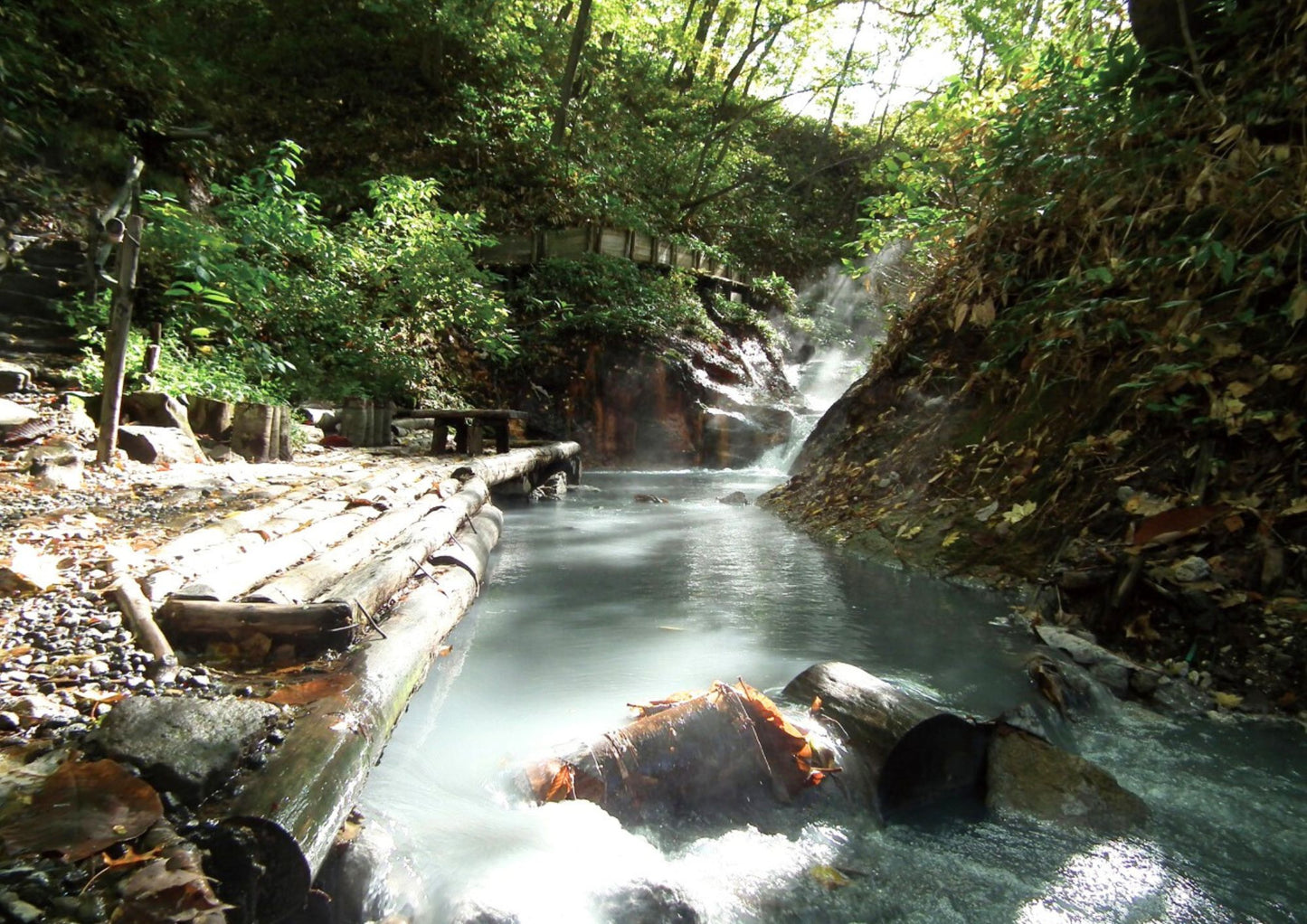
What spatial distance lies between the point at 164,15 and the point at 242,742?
19.0 m

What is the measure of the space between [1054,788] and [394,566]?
2.49 m

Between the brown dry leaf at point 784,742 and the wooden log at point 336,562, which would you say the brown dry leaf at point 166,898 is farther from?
the brown dry leaf at point 784,742

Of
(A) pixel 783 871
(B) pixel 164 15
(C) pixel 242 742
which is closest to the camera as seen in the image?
(C) pixel 242 742

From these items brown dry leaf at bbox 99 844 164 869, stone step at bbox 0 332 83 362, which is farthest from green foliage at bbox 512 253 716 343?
brown dry leaf at bbox 99 844 164 869

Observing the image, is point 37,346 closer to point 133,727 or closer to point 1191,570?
point 133,727

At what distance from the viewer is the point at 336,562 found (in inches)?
119

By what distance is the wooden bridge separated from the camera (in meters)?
15.1

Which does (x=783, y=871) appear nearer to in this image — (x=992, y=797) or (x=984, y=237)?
(x=992, y=797)

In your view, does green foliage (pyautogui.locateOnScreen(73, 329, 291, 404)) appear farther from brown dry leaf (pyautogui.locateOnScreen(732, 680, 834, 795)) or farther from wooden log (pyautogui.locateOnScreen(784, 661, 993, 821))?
wooden log (pyautogui.locateOnScreen(784, 661, 993, 821))

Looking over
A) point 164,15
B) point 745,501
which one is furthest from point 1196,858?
point 164,15

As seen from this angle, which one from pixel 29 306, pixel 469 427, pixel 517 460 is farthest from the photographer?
pixel 469 427

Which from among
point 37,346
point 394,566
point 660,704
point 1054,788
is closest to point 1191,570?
point 1054,788

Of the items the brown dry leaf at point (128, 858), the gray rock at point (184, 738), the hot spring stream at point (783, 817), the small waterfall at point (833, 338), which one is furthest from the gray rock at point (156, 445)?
the small waterfall at point (833, 338)

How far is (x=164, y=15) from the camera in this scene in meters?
15.4
